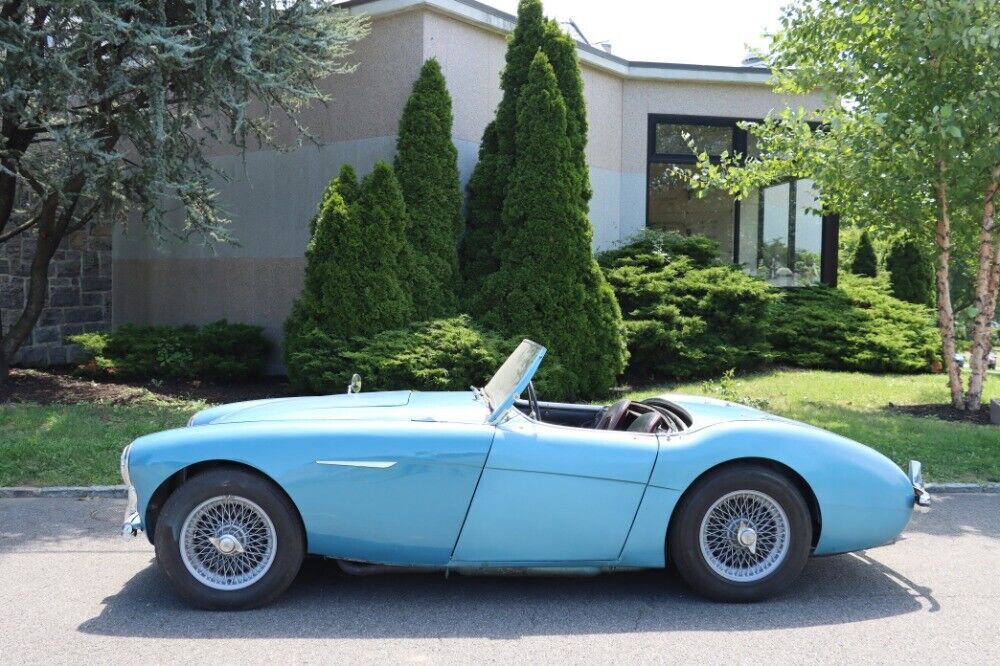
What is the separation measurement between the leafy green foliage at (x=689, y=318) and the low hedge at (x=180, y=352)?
470 cm

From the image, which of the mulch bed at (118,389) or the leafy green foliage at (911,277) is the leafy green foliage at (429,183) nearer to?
the mulch bed at (118,389)

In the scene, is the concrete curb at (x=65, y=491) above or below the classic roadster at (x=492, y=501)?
below

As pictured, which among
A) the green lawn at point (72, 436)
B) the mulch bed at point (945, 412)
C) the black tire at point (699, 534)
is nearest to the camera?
the black tire at point (699, 534)

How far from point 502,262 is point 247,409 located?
591 centimetres

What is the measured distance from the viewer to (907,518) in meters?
4.70

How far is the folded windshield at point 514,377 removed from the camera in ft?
15.1

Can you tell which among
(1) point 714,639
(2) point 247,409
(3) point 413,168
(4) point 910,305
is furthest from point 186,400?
(4) point 910,305

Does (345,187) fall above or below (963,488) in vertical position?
above

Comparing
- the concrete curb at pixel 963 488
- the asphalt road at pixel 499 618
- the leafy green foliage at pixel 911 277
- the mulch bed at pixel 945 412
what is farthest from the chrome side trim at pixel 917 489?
the leafy green foliage at pixel 911 277

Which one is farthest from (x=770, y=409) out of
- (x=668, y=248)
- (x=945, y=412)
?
(x=668, y=248)

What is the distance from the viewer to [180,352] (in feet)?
37.8

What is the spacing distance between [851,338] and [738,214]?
3.08 metres

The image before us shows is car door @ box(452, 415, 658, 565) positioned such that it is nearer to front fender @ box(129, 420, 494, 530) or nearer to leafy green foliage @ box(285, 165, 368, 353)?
front fender @ box(129, 420, 494, 530)

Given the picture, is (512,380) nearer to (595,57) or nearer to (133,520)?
(133,520)
